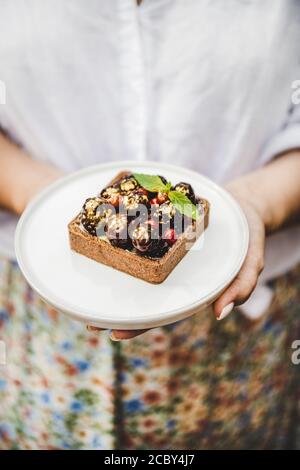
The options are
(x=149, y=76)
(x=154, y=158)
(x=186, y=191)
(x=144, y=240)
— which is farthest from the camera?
(x=154, y=158)

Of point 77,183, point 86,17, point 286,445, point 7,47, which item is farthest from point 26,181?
point 286,445

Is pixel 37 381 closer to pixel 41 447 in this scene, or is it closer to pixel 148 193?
pixel 41 447

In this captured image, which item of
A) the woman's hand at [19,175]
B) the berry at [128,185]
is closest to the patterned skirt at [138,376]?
the woman's hand at [19,175]

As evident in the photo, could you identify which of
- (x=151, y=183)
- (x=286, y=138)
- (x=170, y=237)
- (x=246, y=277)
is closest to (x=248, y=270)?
(x=246, y=277)

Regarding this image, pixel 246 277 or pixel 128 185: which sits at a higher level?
pixel 128 185

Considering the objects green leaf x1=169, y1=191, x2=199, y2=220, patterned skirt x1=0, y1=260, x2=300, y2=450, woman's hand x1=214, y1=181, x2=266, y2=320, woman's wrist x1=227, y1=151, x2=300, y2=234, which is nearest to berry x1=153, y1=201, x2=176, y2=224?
green leaf x1=169, y1=191, x2=199, y2=220

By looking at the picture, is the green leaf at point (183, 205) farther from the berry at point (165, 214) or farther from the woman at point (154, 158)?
the woman at point (154, 158)

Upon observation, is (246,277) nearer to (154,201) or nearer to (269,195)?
(154,201)
